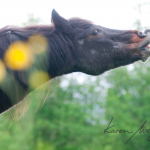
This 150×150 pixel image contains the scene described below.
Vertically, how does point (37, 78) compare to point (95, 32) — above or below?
below

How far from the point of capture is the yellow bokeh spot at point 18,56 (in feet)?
8.85

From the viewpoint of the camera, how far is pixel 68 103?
24266 millimetres

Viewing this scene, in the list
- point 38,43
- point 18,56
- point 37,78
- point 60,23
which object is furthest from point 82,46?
point 18,56

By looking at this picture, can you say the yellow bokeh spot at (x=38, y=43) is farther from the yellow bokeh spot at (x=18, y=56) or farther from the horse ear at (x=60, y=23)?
the horse ear at (x=60, y=23)

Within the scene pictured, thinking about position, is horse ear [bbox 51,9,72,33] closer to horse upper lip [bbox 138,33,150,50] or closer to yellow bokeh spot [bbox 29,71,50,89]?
yellow bokeh spot [bbox 29,71,50,89]

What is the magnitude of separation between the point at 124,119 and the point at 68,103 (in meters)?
6.06

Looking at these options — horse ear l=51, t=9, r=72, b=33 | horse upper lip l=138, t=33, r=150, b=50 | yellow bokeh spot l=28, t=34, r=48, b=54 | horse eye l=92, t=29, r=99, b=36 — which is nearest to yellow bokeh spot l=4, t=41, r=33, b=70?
yellow bokeh spot l=28, t=34, r=48, b=54

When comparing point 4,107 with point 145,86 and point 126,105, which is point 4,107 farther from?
point 145,86

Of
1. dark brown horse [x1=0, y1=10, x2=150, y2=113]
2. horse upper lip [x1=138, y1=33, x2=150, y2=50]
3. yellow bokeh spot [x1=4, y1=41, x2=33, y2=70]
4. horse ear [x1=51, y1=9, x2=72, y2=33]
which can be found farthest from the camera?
horse upper lip [x1=138, y1=33, x2=150, y2=50]

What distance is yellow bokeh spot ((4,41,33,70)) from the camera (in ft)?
8.85

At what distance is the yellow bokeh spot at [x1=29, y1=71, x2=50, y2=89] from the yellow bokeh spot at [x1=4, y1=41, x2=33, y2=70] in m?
0.15

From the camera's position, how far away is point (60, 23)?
10.3 ft

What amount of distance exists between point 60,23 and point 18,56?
0.78 meters

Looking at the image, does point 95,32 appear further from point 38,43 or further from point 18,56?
point 18,56
